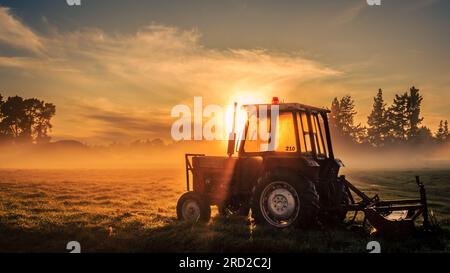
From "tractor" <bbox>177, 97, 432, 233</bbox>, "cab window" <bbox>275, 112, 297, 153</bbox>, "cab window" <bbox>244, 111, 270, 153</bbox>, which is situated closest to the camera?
"tractor" <bbox>177, 97, 432, 233</bbox>

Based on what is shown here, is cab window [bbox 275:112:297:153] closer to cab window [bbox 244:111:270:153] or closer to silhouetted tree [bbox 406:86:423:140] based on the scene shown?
cab window [bbox 244:111:270:153]

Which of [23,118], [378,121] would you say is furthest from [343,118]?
[23,118]

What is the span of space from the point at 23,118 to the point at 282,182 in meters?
88.8

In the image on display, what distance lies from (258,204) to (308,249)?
7.10 ft

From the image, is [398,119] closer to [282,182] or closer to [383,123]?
[383,123]

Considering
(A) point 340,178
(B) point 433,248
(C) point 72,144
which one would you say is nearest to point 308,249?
(B) point 433,248

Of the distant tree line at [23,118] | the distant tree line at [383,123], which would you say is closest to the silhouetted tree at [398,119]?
the distant tree line at [383,123]

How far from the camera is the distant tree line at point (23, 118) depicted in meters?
84.1

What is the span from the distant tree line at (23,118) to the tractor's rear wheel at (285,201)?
85.9 metres

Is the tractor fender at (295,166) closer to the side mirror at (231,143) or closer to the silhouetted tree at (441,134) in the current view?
the side mirror at (231,143)

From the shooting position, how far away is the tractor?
1004 centimetres

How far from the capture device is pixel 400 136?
310ft

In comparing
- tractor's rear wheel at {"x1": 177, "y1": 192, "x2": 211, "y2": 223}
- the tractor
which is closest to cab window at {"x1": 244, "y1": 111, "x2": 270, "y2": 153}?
the tractor
